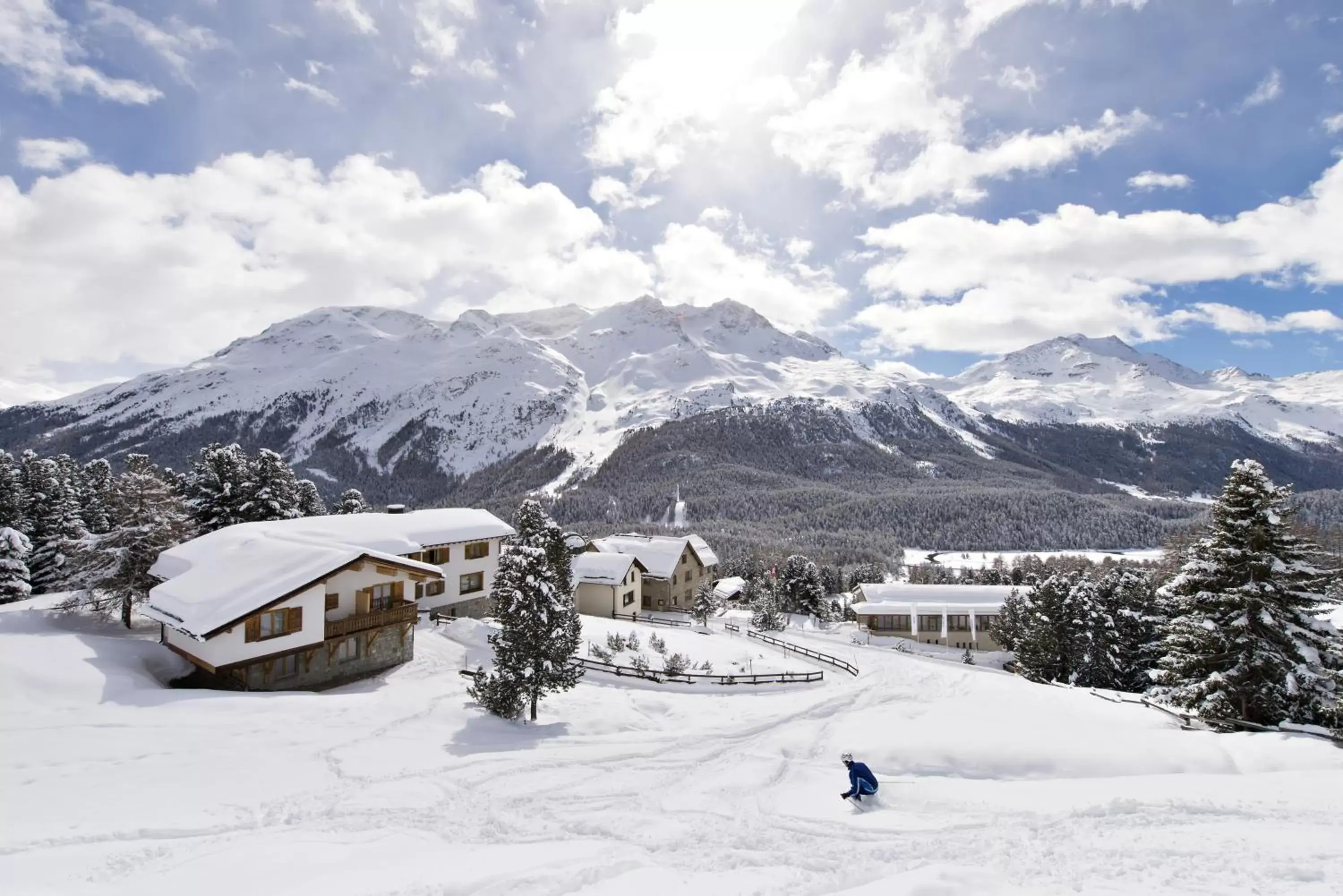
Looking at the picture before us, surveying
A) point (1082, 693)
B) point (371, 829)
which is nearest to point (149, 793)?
point (371, 829)

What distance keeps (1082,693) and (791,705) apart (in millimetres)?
13664

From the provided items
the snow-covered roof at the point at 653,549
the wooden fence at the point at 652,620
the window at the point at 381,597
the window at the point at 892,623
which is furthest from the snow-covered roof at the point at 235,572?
the window at the point at 892,623

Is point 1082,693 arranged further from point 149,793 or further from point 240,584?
point 240,584

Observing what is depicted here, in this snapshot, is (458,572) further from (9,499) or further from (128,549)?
(9,499)

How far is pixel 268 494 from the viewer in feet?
141

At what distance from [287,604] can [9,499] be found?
114 feet

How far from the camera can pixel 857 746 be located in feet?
66.7

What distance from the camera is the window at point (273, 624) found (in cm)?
2534

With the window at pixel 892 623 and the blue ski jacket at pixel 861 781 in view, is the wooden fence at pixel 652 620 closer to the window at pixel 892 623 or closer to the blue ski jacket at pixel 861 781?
the window at pixel 892 623

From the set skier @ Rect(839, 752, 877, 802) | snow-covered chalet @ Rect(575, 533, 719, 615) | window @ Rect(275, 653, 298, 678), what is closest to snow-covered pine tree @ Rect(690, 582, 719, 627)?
snow-covered chalet @ Rect(575, 533, 719, 615)

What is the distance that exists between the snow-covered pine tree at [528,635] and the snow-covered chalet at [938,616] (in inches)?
2163

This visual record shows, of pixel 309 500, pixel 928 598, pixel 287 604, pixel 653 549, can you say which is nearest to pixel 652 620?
pixel 653 549

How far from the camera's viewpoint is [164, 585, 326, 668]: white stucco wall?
24.9 meters

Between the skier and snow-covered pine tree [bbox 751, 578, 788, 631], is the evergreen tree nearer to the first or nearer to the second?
snow-covered pine tree [bbox 751, 578, 788, 631]
